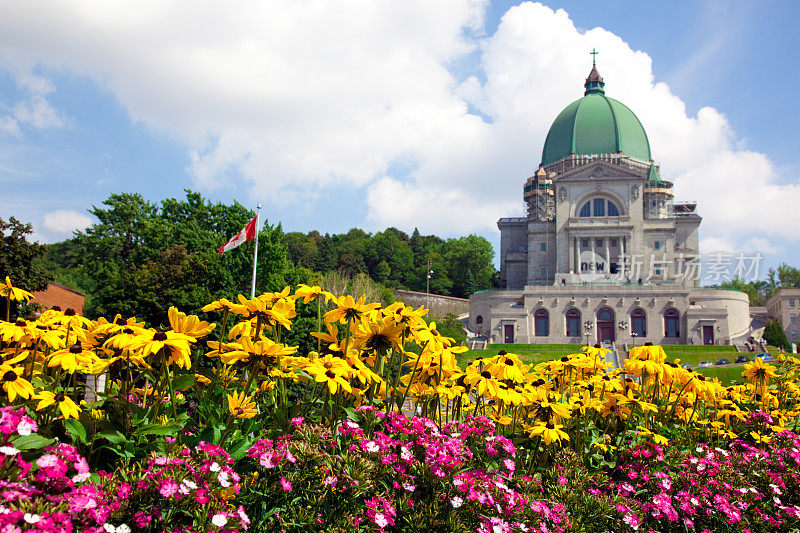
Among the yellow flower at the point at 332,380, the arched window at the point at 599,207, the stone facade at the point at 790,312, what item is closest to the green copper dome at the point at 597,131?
the arched window at the point at 599,207

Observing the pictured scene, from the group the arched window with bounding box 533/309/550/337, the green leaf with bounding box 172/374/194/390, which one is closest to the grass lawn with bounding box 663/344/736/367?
the arched window with bounding box 533/309/550/337

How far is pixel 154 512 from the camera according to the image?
2.86 metres

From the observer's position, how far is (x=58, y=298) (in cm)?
4188

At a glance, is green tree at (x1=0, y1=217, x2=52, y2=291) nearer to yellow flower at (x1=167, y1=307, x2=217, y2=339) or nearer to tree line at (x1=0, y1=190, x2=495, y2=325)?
tree line at (x1=0, y1=190, x2=495, y2=325)

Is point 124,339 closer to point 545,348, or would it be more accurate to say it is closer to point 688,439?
point 688,439

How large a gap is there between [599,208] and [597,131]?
10.6 m

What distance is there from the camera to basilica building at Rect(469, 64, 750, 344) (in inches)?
2221

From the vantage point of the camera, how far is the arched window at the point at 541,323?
5784 centimetres

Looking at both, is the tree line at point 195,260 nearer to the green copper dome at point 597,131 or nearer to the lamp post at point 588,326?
the lamp post at point 588,326

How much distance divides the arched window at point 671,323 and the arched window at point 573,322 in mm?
8355

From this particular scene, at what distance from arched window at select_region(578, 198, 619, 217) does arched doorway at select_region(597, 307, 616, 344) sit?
533 inches

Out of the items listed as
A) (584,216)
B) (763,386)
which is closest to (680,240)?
(584,216)

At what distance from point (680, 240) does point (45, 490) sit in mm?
78987

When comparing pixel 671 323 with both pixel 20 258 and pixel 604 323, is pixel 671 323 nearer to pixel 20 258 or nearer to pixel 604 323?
pixel 604 323
